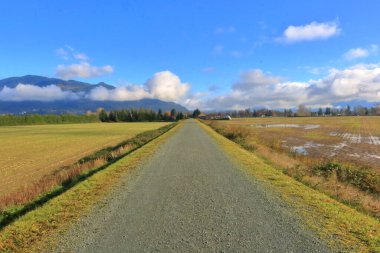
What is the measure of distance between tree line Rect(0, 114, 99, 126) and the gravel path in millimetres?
125779

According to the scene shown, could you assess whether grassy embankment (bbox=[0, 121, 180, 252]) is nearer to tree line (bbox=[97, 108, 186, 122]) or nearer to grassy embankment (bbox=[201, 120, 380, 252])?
grassy embankment (bbox=[201, 120, 380, 252])

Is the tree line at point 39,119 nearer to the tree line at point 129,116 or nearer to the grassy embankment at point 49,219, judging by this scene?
the tree line at point 129,116

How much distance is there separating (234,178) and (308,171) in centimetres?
682

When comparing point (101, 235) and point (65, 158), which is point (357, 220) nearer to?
point (101, 235)

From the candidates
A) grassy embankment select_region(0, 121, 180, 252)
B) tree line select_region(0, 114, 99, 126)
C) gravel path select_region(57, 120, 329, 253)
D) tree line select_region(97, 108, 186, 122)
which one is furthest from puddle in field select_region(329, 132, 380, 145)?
tree line select_region(97, 108, 186, 122)

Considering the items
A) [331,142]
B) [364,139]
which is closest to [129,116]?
[364,139]

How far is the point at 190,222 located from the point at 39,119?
14088cm

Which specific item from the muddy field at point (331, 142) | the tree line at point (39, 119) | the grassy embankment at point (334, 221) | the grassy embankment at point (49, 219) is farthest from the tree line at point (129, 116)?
the grassy embankment at point (334, 221)

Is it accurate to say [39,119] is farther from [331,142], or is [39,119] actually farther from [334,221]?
[334,221]

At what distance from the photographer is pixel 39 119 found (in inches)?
5084

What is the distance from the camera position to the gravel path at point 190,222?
515 cm

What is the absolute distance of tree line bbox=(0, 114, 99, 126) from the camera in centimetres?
11457

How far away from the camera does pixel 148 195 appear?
8.74m

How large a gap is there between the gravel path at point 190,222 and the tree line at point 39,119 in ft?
413
